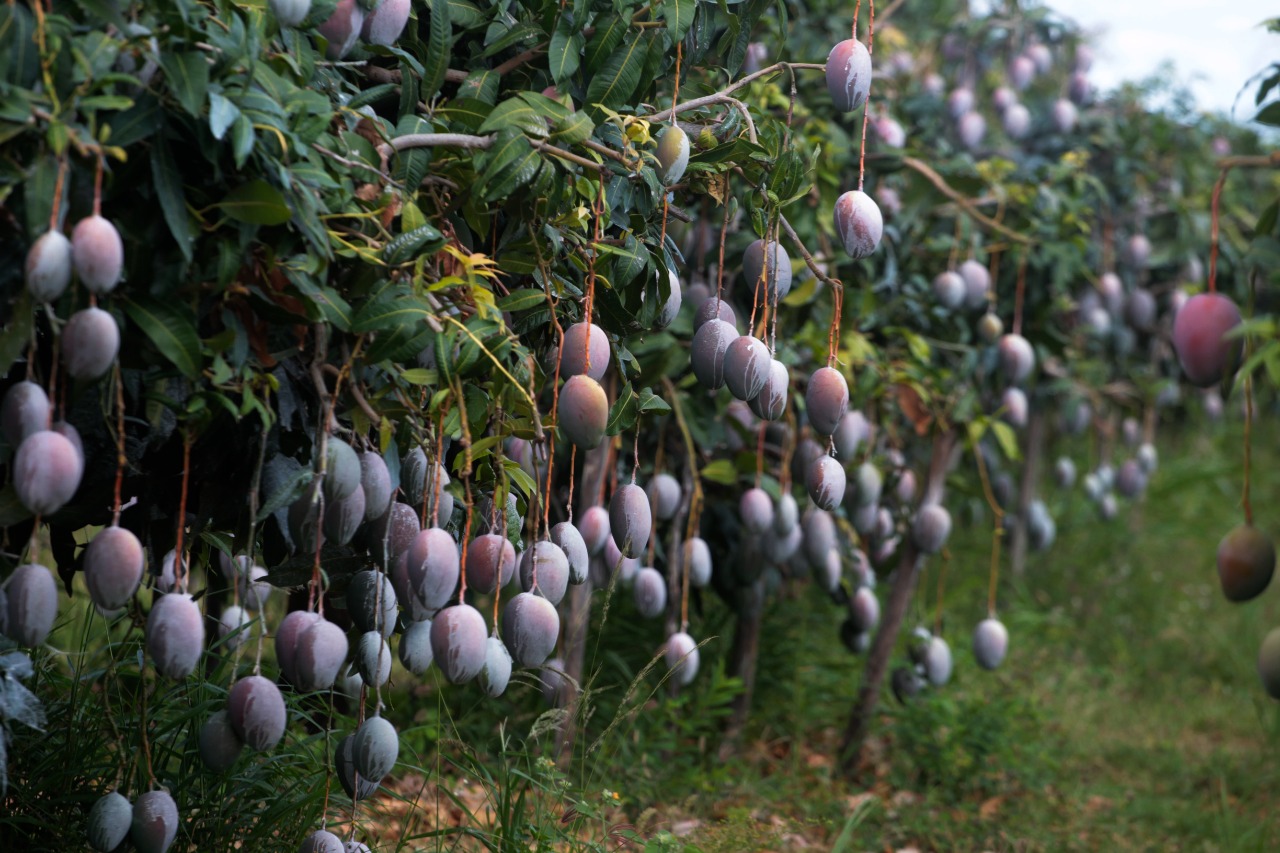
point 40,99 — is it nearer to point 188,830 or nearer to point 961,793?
point 188,830

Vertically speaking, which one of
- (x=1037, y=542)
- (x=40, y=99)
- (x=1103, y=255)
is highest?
(x=40, y=99)

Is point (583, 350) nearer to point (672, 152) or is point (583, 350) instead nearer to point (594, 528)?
point (672, 152)

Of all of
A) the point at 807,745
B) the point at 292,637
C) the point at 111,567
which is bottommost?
the point at 807,745

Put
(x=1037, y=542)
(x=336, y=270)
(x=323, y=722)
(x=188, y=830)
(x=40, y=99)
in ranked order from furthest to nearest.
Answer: (x=1037, y=542), (x=323, y=722), (x=188, y=830), (x=336, y=270), (x=40, y=99)

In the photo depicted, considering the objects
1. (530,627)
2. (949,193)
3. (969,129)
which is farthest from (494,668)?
Result: (969,129)

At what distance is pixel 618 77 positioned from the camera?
1521mm

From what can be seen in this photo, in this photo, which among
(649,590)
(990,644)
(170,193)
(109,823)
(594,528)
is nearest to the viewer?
(170,193)

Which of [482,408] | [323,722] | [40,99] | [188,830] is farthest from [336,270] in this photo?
[323,722]

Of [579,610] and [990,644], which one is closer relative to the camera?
[579,610]

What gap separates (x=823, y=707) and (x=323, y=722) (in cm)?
149

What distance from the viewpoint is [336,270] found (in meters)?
1.33

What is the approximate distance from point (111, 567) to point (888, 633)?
2.13m

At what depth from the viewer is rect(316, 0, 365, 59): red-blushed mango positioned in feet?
4.57

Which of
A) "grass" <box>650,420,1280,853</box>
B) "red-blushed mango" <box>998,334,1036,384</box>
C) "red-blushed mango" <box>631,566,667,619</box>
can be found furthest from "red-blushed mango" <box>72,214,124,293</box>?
"red-blushed mango" <box>998,334,1036,384</box>
